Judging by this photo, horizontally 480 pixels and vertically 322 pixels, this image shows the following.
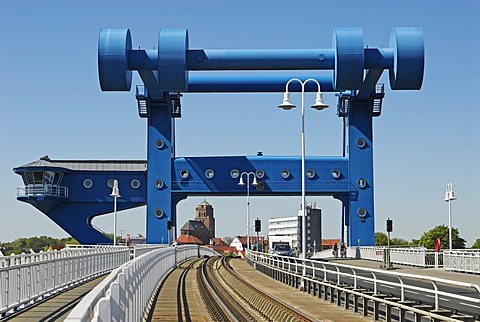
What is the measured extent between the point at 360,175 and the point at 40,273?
54444mm

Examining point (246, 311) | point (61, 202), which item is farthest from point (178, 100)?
point (246, 311)

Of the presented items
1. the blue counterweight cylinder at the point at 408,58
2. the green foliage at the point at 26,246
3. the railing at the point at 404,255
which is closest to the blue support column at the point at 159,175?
the green foliage at the point at 26,246

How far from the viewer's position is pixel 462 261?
45.0 m

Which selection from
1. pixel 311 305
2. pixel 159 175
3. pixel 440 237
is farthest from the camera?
pixel 440 237

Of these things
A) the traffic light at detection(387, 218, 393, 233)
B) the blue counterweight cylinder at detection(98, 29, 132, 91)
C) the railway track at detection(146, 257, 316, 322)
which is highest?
the blue counterweight cylinder at detection(98, 29, 132, 91)

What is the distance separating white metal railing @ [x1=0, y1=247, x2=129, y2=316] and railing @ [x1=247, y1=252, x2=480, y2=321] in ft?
27.7

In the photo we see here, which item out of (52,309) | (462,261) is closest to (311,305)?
(52,309)

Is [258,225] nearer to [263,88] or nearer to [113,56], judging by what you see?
[263,88]

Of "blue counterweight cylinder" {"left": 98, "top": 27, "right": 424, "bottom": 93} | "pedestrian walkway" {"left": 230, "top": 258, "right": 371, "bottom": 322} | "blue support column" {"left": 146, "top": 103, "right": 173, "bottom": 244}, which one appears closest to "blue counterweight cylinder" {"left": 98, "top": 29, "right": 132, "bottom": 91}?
"blue counterweight cylinder" {"left": 98, "top": 27, "right": 424, "bottom": 93}

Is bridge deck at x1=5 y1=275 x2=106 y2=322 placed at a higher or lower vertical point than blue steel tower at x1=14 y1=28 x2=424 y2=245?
lower

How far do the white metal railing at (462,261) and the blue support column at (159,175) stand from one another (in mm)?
32440

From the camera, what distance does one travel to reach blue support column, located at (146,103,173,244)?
7544cm

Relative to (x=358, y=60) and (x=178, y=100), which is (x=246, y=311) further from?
(x=178, y=100)

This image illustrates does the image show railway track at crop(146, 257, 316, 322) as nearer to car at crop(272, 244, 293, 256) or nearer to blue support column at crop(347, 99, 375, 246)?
car at crop(272, 244, 293, 256)
